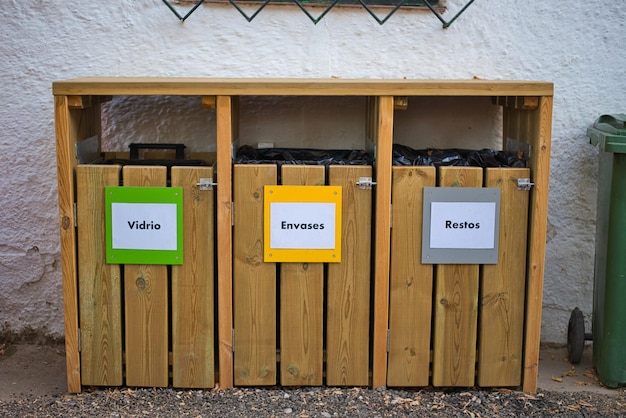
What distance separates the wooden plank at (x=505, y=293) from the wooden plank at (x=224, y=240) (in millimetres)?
1273

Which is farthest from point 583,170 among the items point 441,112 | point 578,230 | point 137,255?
point 137,255

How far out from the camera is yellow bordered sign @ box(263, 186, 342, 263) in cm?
426

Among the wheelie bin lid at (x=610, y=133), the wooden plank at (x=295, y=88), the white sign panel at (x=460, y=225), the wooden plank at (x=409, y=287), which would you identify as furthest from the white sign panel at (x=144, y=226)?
the wheelie bin lid at (x=610, y=133)

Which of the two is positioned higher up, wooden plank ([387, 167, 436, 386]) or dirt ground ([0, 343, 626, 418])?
wooden plank ([387, 167, 436, 386])

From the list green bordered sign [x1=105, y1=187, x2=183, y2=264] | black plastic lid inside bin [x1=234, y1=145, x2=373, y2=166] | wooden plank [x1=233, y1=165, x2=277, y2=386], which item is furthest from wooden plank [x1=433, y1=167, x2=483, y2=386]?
green bordered sign [x1=105, y1=187, x2=183, y2=264]

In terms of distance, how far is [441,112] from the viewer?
515 cm

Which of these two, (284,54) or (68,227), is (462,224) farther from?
(68,227)

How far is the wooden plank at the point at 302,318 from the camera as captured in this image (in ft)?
14.2

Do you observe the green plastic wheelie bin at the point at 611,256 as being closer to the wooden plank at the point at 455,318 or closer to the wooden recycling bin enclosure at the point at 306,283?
the wooden recycling bin enclosure at the point at 306,283

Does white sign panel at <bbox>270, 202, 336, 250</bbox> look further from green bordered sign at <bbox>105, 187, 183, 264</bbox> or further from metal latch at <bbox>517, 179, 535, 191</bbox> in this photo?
metal latch at <bbox>517, 179, 535, 191</bbox>

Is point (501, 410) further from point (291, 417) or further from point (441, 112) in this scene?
point (441, 112)

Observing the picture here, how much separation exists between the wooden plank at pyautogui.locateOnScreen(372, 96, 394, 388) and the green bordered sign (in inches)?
38.5

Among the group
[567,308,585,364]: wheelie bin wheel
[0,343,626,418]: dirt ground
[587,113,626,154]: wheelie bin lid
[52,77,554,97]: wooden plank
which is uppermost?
[52,77,554,97]: wooden plank

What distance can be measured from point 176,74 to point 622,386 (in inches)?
120
